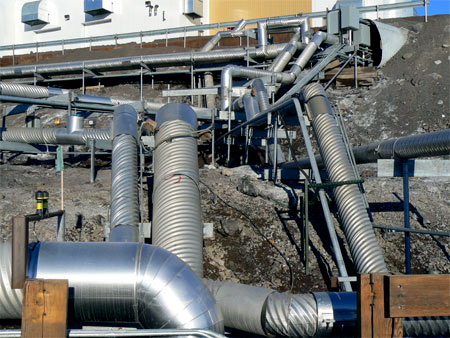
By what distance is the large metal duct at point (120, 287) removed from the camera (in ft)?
14.6

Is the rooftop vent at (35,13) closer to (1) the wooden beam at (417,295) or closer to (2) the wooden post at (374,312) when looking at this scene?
(2) the wooden post at (374,312)

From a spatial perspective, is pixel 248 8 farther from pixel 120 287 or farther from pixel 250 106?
pixel 120 287

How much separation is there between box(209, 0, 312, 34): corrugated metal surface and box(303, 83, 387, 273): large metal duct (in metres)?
19.7

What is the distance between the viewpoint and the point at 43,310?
12.1ft

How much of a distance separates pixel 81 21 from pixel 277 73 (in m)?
16.7

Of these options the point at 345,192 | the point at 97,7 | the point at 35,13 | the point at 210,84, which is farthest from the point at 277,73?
the point at 35,13

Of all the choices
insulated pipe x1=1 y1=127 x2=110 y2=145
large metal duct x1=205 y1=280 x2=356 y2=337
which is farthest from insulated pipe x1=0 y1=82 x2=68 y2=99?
large metal duct x1=205 y1=280 x2=356 y2=337

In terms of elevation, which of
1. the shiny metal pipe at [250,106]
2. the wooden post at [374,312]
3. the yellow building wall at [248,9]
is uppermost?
the yellow building wall at [248,9]

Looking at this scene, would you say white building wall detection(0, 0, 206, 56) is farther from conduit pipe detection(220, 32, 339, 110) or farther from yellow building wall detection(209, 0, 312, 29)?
conduit pipe detection(220, 32, 339, 110)

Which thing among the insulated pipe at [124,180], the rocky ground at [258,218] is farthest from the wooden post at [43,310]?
the insulated pipe at [124,180]

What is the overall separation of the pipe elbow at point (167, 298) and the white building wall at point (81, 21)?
2293cm

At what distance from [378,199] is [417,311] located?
19.2 ft

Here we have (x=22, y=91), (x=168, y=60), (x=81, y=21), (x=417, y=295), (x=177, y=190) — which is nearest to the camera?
(x=417, y=295)

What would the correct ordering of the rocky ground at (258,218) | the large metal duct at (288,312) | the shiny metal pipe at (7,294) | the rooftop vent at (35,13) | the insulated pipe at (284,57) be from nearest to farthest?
the shiny metal pipe at (7,294)
the large metal duct at (288,312)
the rocky ground at (258,218)
the insulated pipe at (284,57)
the rooftop vent at (35,13)
